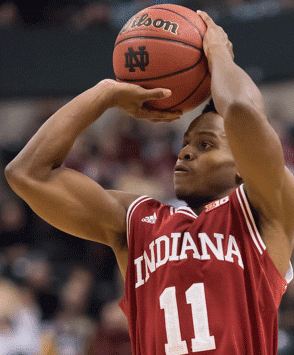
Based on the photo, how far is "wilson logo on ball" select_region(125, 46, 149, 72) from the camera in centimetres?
272

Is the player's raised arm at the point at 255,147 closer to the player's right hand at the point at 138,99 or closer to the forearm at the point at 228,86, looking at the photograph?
the forearm at the point at 228,86

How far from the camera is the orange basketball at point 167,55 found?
2717 mm

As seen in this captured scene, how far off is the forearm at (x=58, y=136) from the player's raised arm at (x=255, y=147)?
1.96ft

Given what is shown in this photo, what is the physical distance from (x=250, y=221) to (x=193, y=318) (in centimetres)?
47

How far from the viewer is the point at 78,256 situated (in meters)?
7.13

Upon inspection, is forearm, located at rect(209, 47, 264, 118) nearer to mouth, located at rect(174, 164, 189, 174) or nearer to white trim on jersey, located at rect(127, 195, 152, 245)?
mouth, located at rect(174, 164, 189, 174)

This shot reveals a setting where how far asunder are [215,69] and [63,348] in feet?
13.4

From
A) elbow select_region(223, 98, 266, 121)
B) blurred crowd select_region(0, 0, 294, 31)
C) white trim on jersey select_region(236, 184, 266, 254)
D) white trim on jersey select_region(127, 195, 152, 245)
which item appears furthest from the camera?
blurred crowd select_region(0, 0, 294, 31)

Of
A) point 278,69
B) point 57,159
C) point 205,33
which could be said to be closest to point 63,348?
point 57,159

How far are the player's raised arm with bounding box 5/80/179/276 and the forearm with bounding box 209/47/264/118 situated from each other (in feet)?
0.86

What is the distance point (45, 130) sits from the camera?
9.04 feet

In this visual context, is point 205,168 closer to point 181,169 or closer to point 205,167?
point 205,167

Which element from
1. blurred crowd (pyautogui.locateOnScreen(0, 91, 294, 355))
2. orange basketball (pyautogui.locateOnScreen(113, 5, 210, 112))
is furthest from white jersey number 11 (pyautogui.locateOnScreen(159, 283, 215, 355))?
blurred crowd (pyautogui.locateOnScreen(0, 91, 294, 355))

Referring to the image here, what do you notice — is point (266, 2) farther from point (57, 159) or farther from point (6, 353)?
point (57, 159)
